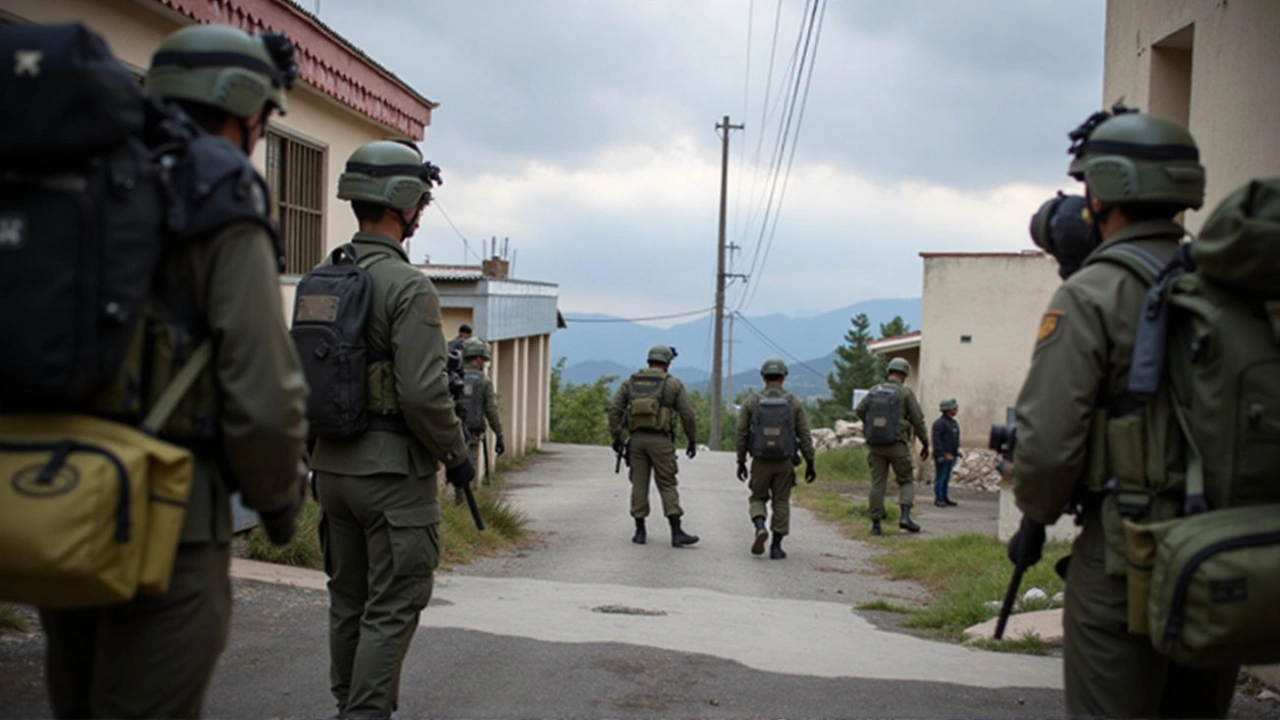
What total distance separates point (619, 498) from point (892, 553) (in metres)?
6.51

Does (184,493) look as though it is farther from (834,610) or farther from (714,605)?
(834,610)

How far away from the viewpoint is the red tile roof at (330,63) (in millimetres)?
9438

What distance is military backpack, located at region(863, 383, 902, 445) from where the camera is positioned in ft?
52.1

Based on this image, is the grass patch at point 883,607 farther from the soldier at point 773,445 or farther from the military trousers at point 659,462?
the military trousers at point 659,462

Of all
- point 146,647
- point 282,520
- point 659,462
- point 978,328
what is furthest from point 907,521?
point 146,647

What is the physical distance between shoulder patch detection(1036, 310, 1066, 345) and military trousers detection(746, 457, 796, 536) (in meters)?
9.92

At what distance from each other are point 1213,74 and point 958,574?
5934mm

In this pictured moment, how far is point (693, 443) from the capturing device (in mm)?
15062

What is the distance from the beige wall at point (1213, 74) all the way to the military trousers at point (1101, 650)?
141 inches

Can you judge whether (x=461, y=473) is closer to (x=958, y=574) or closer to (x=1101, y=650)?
(x=1101, y=650)

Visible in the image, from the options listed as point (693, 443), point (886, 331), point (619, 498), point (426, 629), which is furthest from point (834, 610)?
point (886, 331)

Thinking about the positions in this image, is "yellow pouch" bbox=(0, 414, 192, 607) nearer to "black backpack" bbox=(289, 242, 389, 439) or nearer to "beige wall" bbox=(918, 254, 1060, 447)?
"black backpack" bbox=(289, 242, 389, 439)

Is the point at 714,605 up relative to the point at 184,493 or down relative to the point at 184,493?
down

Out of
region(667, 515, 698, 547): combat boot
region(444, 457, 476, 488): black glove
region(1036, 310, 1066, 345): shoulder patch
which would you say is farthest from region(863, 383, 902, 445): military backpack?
region(1036, 310, 1066, 345): shoulder patch
